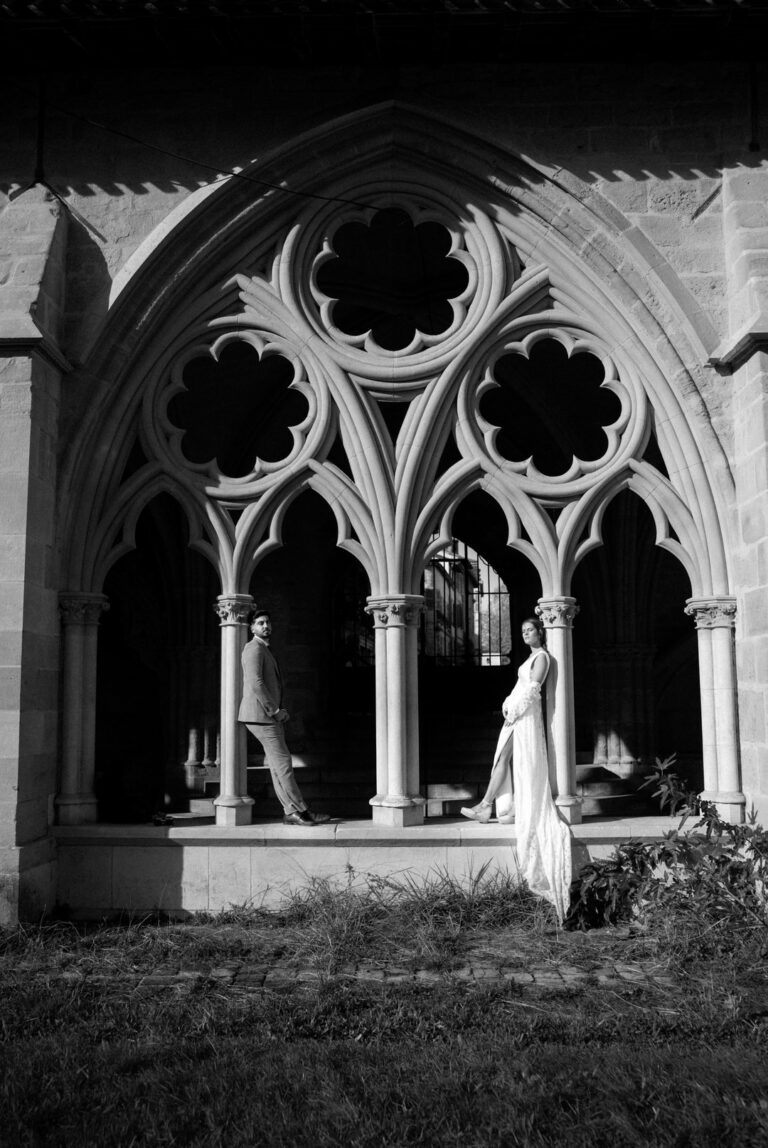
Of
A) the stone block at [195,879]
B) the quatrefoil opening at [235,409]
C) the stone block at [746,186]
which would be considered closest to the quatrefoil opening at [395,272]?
the quatrefoil opening at [235,409]

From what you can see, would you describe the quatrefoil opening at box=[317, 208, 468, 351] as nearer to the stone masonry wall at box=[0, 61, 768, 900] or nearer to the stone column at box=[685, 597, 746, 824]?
the stone masonry wall at box=[0, 61, 768, 900]

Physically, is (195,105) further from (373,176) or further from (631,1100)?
(631,1100)

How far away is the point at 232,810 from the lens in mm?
7121

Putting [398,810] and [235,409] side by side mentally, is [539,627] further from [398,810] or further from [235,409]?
[235,409]

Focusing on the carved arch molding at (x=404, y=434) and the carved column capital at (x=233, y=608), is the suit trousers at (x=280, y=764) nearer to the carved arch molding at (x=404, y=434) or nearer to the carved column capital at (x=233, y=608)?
the carved column capital at (x=233, y=608)

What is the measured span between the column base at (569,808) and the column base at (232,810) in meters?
2.15

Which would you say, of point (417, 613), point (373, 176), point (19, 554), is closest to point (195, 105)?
point (373, 176)

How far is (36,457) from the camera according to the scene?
6754 millimetres

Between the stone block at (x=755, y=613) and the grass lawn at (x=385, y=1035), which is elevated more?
the stone block at (x=755, y=613)

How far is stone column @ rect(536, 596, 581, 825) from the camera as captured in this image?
23.0 ft

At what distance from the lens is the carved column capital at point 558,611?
23.4 ft

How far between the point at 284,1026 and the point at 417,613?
3.29 metres

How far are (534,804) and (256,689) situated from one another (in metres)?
2.03

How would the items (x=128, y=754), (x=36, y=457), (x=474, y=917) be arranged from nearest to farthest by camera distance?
(x=474, y=917)
(x=36, y=457)
(x=128, y=754)
